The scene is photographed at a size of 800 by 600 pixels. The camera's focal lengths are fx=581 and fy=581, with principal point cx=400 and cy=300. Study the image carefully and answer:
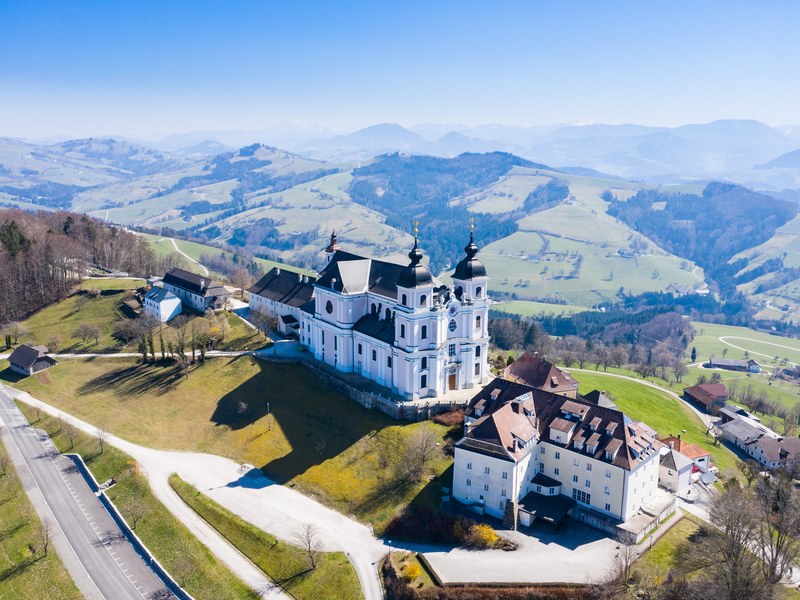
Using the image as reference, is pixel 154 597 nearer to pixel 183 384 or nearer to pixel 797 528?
pixel 183 384

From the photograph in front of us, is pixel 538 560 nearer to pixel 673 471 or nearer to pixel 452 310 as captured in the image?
pixel 673 471

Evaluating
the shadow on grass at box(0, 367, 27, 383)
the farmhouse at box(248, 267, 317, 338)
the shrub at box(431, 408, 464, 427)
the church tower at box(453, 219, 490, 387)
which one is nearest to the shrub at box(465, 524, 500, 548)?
the shrub at box(431, 408, 464, 427)

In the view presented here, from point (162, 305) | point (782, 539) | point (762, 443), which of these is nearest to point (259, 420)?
point (162, 305)

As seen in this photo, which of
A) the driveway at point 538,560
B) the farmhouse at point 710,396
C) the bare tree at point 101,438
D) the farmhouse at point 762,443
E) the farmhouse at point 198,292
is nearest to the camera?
the driveway at point 538,560

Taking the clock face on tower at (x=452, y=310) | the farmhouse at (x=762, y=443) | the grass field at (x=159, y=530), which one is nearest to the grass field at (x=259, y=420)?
the grass field at (x=159, y=530)

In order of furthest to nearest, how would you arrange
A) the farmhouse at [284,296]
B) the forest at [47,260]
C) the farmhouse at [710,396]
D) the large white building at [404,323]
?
the farmhouse at [710,396], the forest at [47,260], the farmhouse at [284,296], the large white building at [404,323]

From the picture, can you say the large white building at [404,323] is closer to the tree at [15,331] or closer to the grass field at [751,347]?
the tree at [15,331]

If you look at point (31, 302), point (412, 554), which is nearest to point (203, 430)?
point (412, 554)
